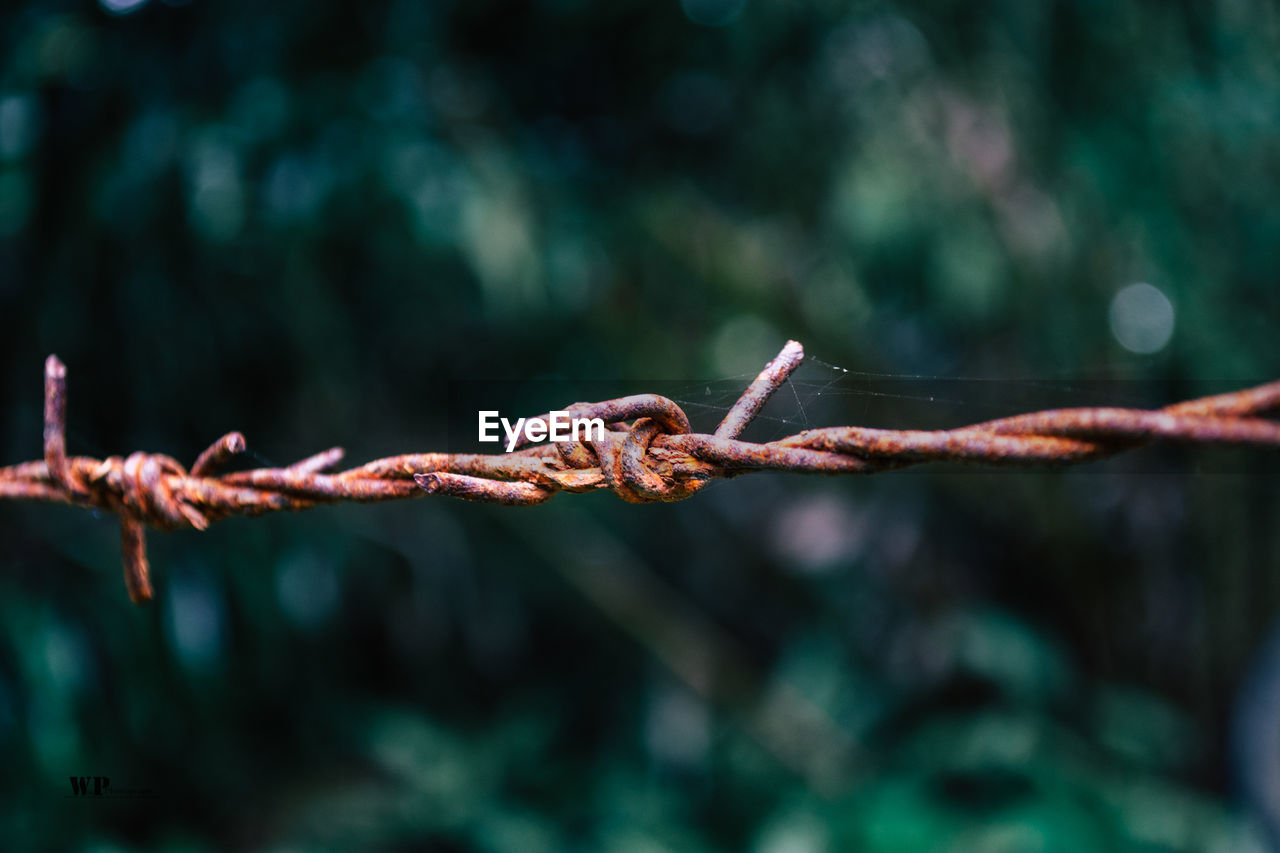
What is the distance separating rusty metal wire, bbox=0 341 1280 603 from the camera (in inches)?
9.8

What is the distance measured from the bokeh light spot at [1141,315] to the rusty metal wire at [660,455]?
3.93ft

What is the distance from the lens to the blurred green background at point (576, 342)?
104cm

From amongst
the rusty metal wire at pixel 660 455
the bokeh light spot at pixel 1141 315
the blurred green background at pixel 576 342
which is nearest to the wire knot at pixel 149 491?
the rusty metal wire at pixel 660 455

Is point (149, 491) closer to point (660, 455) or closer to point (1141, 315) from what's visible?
point (660, 455)

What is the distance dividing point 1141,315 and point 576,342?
3.03ft

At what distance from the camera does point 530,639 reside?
1.54 metres

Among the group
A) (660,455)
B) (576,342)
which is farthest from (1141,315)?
(660,455)

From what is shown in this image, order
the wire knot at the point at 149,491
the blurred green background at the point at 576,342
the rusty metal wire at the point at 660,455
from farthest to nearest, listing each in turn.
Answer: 1. the blurred green background at the point at 576,342
2. the wire knot at the point at 149,491
3. the rusty metal wire at the point at 660,455

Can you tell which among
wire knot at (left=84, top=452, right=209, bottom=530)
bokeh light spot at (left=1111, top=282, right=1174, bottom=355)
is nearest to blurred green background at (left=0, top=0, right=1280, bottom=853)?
bokeh light spot at (left=1111, top=282, right=1174, bottom=355)

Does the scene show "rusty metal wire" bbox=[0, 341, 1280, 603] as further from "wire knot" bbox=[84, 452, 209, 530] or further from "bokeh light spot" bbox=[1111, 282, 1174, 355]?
"bokeh light spot" bbox=[1111, 282, 1174, 355]

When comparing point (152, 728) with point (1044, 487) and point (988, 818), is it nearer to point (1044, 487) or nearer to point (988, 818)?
point (988, 818)

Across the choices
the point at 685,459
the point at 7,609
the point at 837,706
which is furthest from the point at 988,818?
the point at 7,609

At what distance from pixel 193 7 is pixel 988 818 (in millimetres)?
1544

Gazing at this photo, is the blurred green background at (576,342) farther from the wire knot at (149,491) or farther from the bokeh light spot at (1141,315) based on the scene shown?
the wire knot at (149,491)
